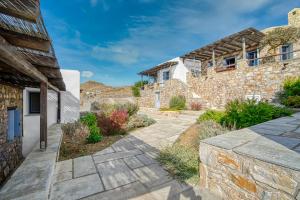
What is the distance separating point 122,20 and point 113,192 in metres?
14.1

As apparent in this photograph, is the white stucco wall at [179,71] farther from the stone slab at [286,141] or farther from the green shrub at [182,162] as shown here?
the stone slab at [286,141]

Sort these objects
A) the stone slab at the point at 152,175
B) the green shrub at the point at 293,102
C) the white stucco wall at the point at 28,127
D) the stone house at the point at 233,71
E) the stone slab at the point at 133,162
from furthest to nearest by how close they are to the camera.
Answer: the stone house at the point at 233,71
the green shrub at the point at 293,102
the white stucco wall at the point at 28,127
the stone slab at the point at 133,162
the stone slab at the point at 152,175

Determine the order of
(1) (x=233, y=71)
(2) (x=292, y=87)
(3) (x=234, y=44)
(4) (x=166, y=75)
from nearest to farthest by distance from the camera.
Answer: (2) (x=292, y=87) < (1) (x=233, y=71) < (3) (x=234, y=44) < (4) (x=166, y=75)

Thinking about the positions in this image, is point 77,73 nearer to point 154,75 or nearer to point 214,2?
point 214,2

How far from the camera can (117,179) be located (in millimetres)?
2660

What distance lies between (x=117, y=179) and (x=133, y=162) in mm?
725

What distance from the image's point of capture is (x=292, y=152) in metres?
1.80

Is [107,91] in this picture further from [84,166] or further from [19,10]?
[19,10]

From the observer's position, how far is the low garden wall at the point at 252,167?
1.49m

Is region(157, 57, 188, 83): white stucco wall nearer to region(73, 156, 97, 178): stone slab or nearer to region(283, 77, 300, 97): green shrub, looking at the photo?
region(283, 77, 300, 97): green shrub

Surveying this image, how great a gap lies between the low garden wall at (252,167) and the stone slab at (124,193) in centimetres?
98

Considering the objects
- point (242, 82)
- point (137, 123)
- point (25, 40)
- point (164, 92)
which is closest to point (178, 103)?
point (164, 92)

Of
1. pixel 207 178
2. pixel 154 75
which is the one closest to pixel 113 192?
pixel 207 178

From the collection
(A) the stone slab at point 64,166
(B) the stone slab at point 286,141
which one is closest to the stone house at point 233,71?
(B) the stone slab at point 286,141
